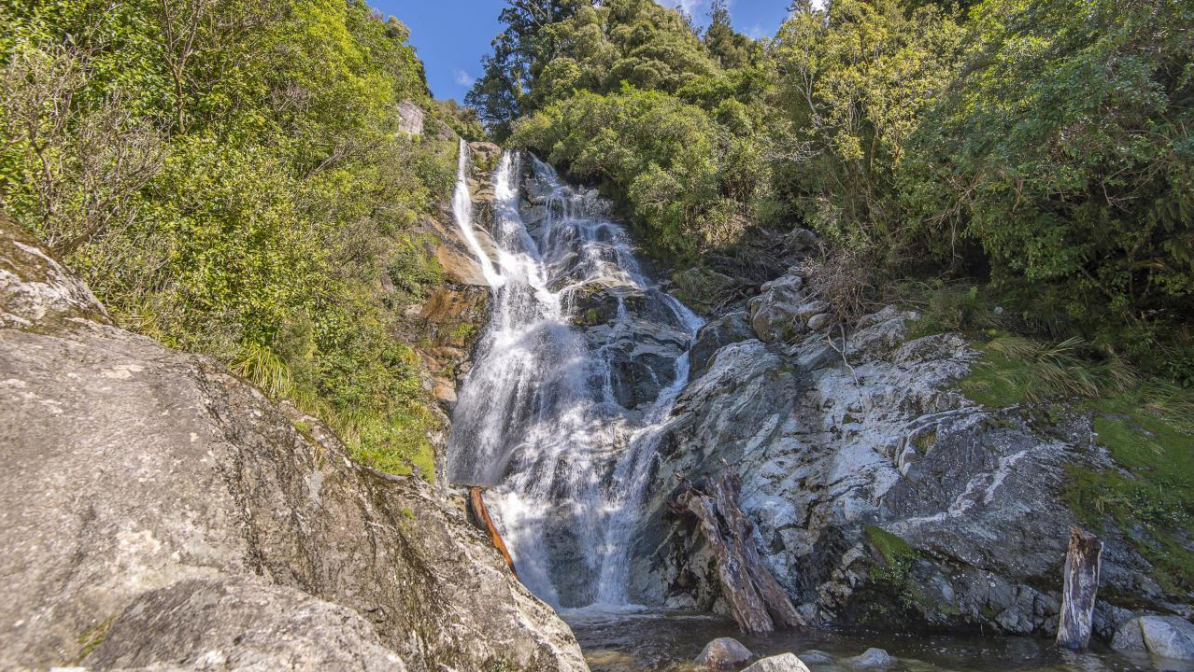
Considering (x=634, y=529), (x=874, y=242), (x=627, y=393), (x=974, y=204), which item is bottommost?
(x=634, y=529)

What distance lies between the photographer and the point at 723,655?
24.0ft

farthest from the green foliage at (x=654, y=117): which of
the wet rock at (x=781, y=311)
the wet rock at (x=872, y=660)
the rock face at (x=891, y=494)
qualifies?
the wet rock at (x=872, y=660)

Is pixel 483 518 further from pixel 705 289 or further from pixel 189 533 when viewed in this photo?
pixel 705 289

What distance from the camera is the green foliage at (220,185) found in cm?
657

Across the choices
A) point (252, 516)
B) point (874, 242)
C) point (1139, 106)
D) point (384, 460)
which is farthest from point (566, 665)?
point (874, 242)

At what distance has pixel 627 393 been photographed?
17.1 m

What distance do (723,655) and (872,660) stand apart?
79.4 inches

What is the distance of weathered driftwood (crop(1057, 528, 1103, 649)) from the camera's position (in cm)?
701

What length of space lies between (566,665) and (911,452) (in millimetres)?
7931

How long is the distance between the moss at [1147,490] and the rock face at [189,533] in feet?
27.8

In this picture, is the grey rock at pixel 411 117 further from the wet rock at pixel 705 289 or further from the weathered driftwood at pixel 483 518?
the weathered driftwood at pixel 483 518

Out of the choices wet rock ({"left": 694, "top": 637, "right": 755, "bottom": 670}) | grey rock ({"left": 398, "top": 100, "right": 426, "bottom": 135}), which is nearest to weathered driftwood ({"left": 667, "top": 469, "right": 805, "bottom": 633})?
wet rock ({"left": 694, "top": 637, "right": 755, "bottom": 670})

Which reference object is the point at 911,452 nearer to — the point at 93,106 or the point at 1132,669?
the point at 1132,669

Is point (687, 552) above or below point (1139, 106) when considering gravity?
below
